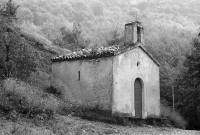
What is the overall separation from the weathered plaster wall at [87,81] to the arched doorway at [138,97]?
2196 millimetres

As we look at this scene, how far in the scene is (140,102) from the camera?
52.0 feet

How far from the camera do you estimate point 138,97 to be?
51.7ft

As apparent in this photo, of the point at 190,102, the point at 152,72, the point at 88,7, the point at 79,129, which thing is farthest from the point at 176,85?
the point at 88,7

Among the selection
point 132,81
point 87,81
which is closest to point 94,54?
point 87,81

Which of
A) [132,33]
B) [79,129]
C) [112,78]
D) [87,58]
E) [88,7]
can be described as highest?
[88,7]

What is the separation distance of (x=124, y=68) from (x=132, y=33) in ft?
7.25

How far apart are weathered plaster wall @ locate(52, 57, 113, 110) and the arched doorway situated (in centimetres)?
220

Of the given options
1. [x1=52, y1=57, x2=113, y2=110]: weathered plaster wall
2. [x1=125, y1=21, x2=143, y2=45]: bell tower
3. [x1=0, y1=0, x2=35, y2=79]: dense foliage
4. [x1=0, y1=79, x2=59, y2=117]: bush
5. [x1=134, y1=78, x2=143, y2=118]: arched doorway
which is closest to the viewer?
[x1=0, y1=79, x2=59, y2=117]: bush

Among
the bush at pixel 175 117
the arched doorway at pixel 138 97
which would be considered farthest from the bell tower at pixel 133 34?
the bush at pixel 175 117

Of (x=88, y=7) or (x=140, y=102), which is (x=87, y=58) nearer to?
(x=140, y=102)

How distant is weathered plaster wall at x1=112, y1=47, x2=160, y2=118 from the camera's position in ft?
46.9

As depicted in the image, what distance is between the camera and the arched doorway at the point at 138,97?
15561 mm

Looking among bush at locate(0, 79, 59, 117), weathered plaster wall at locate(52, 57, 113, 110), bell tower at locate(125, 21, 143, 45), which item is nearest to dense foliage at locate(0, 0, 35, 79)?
bush at locate(0, 79, 59, 117)

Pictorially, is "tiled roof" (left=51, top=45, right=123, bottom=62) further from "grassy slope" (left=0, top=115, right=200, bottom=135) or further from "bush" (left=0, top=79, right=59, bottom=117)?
"bush" (left=0, top=79, right=59, bottom=117)
